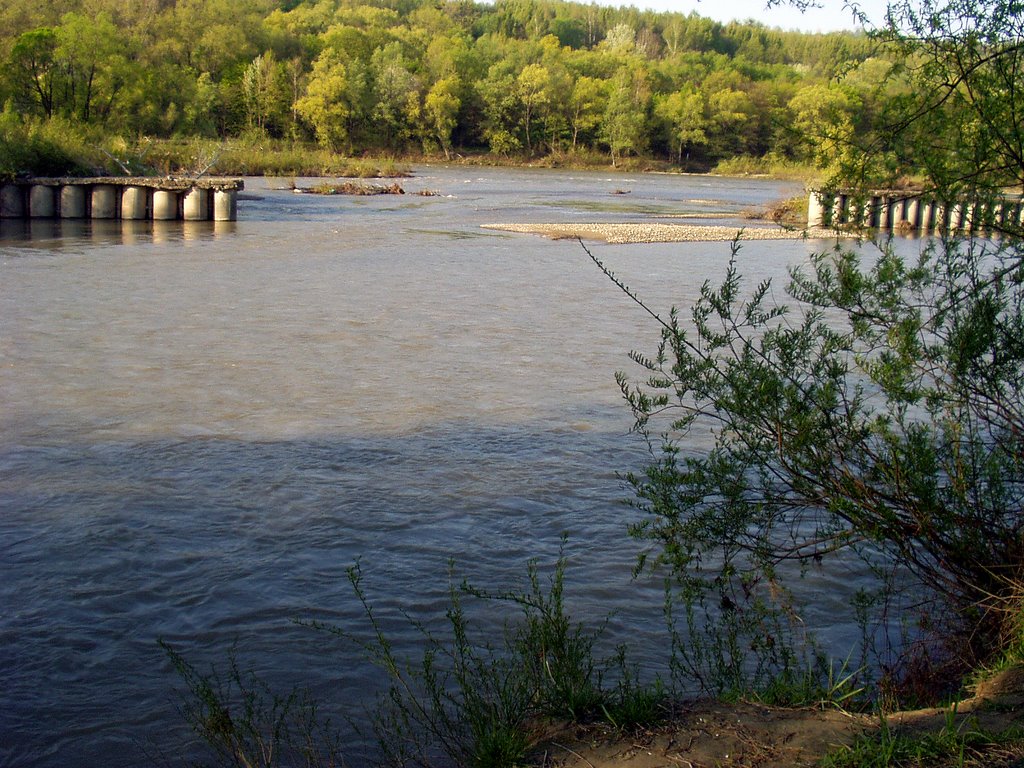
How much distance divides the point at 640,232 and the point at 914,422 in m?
26.9

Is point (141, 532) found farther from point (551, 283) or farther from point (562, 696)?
point (551, 283)

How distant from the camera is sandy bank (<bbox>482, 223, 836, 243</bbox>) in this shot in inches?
1191

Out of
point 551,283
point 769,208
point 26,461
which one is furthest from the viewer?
point 769,208

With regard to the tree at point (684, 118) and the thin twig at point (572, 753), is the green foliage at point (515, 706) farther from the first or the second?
the tree at point (684, 118)

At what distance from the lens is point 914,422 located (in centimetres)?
534

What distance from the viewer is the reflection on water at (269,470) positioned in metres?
5.48

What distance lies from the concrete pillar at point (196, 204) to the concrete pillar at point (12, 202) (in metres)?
4.45

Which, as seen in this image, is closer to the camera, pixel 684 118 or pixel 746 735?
pixel 746 735

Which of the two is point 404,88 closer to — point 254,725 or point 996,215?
point 996,215

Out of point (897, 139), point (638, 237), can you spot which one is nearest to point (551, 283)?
point (638, 237)

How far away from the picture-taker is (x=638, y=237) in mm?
30406

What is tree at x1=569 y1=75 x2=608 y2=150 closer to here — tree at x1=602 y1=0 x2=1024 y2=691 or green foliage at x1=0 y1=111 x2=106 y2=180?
green foliage at x1=0 y1=111 x2=106 y2=180

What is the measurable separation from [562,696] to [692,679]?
1.14 metres

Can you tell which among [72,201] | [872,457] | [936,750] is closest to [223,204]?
[72,201]
